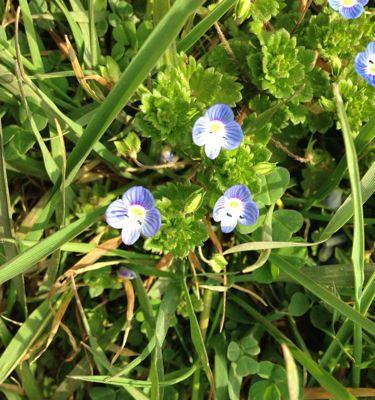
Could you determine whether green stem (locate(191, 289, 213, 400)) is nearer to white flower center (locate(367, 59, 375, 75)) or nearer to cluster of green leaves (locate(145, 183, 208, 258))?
cluster of green leaves (locate(145, 183, 208, 258))

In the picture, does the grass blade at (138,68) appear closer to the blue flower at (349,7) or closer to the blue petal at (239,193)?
the blue petal at (239,193)

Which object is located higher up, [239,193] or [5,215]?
[239,193]

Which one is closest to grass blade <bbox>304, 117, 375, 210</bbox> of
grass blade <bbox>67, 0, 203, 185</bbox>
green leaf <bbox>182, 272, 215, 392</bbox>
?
green leaf <bbox>182, 272, 215, 392</bbox>

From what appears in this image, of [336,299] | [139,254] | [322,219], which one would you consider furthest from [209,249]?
[336,299]

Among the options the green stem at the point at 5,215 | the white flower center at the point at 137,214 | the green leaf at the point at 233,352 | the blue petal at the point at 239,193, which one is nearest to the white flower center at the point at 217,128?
the blue petal at the point at 239,193

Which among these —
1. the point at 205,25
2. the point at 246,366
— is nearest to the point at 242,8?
the point at 205,25

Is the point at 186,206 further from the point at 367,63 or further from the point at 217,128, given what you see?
the point at 367,63

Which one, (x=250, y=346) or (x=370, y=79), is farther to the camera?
(x=250, y=346)

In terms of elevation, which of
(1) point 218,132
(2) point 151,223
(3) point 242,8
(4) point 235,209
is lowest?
(2) point 151,223

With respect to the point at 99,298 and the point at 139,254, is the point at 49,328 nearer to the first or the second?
the point at 99,298
